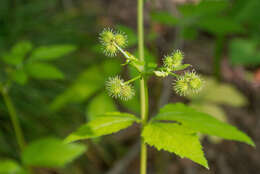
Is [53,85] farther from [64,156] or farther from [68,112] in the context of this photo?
[64,156]

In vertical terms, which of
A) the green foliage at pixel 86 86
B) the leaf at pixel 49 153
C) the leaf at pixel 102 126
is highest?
the leaf at pixel 102 126

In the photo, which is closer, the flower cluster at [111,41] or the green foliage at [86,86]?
the flower cluster at [111,41]

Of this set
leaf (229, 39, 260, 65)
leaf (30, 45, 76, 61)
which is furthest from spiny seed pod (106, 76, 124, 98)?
leaf (229, 39, 260, 65)

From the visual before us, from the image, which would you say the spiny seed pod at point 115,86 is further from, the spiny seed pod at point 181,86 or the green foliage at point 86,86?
the green foliage at point 86,86

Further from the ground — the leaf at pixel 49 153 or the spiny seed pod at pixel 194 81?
the spiny seed pod at pixel 194 81

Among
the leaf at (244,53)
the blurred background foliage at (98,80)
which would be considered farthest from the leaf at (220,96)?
the leaf at (244,53)

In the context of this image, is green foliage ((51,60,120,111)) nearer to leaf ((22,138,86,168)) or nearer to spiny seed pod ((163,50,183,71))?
leaf ((22,138,86,168))
